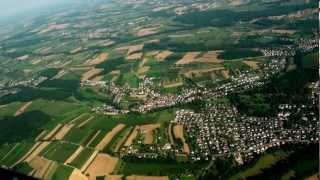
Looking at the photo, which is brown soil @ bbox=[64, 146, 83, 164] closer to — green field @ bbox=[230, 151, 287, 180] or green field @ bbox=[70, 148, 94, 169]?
green field @ bbox=[70, 148, 94, 169]

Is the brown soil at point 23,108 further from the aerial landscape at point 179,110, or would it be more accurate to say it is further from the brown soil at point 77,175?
the brown soil at point 77,175

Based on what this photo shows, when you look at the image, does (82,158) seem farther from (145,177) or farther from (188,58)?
(188,58)

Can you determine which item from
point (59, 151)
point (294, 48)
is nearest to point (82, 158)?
point (59, 151)

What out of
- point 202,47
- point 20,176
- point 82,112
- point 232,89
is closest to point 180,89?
point 232,89

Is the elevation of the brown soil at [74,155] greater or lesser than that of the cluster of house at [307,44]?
lesser

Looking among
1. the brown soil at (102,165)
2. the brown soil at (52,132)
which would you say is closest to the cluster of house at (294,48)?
the brown soil at (52,132)

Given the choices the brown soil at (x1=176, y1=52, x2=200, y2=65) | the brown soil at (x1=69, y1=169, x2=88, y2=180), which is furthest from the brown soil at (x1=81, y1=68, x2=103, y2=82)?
the brown soil at (x1=69, y1=169, x2=88, y2=180)
